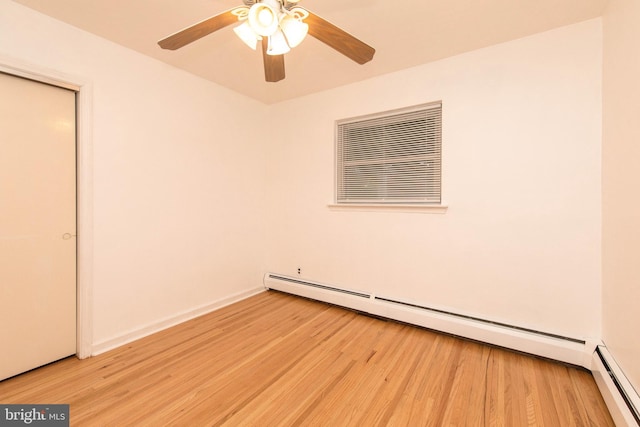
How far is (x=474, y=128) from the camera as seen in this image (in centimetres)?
237

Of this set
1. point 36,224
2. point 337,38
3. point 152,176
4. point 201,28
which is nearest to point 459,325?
point 337,38

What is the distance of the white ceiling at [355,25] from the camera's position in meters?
1.81

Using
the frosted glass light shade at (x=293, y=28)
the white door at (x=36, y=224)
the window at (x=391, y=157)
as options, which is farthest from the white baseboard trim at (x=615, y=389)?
the white door at (x=36, y=224)

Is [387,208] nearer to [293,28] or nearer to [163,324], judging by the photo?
[293,28]

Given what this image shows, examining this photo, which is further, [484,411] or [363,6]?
[363,6]

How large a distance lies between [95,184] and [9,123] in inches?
23.0

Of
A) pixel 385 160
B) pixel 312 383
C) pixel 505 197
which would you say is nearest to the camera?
pixel 312 383

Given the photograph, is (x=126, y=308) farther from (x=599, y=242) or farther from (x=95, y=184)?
(x=599, y=242)

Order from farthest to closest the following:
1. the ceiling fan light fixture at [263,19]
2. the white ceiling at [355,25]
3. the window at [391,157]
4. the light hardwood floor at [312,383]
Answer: the window at [391,157]
the white ceiling at [355,25]
the light hardwood floor at [312,383]
the ceiling fan light fixture at [263,19]

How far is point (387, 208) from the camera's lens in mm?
2832

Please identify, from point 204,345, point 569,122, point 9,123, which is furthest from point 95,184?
point 569,122

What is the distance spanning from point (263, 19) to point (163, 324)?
267 cm

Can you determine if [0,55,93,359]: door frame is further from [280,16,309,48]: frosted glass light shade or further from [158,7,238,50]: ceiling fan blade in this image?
[280,16,309,48]: frosted glass light shade

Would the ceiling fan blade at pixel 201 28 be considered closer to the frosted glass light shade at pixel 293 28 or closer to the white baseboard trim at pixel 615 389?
the frosted glass light shade at pixel 293 28
